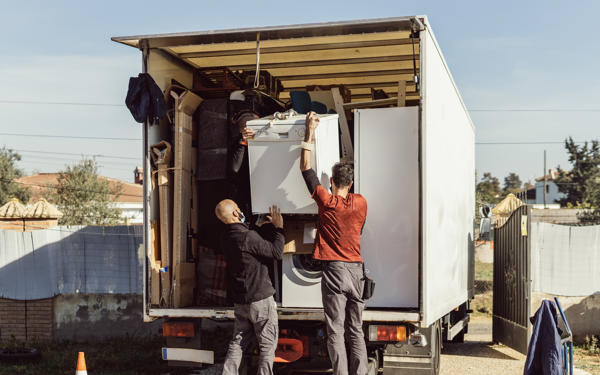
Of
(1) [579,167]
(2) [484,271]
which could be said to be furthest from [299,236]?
(1) [579,167]

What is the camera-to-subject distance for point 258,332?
20.0 ft

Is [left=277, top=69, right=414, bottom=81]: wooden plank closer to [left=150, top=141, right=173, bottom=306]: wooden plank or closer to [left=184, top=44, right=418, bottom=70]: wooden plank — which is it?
[left=184, top=44, right=418, bottom=70]: wooden plank

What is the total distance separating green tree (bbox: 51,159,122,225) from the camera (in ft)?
104

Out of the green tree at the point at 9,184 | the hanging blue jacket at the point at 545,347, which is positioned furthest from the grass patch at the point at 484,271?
the green tree at the point at 9,184

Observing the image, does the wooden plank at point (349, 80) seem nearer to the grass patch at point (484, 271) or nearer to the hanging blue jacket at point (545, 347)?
the hanging blue jacket at point (545, 347)

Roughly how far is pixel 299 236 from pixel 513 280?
16.3 feet

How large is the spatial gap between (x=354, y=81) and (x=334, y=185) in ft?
10.5

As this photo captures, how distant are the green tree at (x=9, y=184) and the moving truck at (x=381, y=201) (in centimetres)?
3399

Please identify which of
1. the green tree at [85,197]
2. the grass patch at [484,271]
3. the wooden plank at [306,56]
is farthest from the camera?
the green tree at [85,197]

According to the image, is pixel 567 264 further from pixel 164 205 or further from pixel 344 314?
pixel 164 205

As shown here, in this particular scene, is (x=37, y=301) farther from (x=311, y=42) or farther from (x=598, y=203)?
(x=598, y=203)

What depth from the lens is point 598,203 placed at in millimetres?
23875

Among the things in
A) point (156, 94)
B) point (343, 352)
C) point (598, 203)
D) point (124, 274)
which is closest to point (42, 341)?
point (124, 274)

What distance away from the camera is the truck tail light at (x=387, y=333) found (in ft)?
19.7
